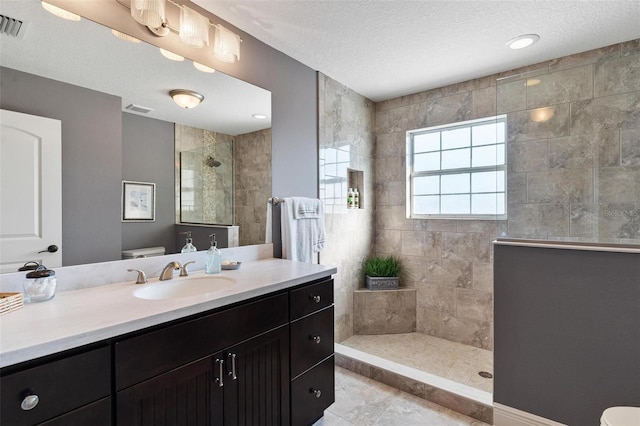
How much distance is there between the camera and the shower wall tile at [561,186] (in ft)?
5.70

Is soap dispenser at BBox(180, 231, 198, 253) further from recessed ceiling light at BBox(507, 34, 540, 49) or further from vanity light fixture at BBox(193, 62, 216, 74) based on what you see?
recessed ceiling light at BBox(507, 34, 540, 49)

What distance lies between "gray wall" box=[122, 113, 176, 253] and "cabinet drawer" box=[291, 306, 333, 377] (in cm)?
84

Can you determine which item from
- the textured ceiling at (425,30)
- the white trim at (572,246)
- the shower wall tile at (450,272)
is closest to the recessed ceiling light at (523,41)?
the textured ceiling at (425,30)

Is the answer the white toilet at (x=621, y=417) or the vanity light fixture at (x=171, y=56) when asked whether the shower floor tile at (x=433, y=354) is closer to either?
the white toilet at (x=621, y=417)

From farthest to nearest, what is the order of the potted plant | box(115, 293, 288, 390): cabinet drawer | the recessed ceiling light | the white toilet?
1. the potted plant
2. the recessed ceiling light
3. the white toilet
4. box(115, 293, 288, 390): cabinet drawer

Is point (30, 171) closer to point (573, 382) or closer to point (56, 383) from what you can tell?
point (56, 383)

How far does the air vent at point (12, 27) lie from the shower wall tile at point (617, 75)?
2790mm

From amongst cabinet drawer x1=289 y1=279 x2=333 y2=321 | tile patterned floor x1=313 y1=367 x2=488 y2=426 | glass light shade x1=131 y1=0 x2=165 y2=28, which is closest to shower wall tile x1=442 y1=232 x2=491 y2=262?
tile patterned floor x1=313 y1=367 x2=488 y2=426

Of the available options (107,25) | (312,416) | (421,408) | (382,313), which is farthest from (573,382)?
(107,25)

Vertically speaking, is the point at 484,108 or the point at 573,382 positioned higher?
the point at 484,108

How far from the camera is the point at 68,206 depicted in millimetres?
1325

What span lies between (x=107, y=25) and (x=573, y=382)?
9.75 feet

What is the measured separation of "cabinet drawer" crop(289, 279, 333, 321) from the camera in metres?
1.57

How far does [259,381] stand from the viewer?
1385 mm
